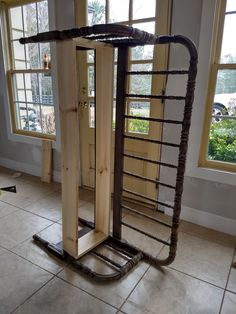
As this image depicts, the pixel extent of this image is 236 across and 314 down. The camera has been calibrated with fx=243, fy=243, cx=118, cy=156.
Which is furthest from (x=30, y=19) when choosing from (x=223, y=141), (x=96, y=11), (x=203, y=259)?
(x=203, y=259)

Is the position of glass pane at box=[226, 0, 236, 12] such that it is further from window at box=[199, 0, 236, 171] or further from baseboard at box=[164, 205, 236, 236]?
baseboard at box=[164, 205, 236, 236]

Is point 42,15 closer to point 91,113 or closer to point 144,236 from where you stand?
point 91,113

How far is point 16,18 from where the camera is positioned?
288 centimetres

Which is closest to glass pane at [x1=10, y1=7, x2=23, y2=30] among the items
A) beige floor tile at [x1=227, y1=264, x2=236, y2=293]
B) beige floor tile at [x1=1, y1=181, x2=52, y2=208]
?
beige floor tile at [x1=1, y1=181, x2=52, y2=208]

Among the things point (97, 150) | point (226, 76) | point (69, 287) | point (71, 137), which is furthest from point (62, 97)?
point (226, 76)

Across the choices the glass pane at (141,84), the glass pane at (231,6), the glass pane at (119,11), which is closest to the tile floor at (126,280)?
the glass pane at (141,84)

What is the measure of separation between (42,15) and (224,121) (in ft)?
7.22

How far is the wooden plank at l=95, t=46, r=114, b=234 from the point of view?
156 cm

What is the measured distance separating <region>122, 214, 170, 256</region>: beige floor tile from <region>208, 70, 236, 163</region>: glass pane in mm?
769

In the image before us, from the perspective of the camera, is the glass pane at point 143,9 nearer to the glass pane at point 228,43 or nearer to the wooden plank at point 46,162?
the glass pane at point 228,43

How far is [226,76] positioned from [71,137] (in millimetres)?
1284

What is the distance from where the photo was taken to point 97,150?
68.7 inches

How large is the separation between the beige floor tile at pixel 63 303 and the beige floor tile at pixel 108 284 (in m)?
0.04

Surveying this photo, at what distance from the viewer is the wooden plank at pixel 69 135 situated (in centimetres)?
132
